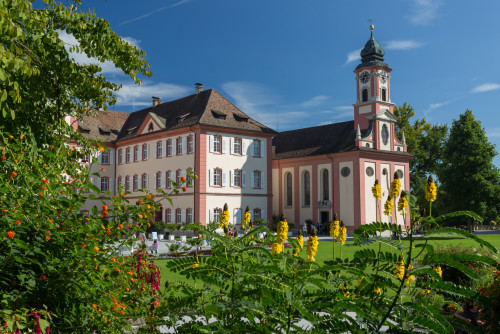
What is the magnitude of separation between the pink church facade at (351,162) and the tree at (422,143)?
1135cm

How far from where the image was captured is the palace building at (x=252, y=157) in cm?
4009

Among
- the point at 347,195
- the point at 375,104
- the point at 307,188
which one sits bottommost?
the point at 347,195

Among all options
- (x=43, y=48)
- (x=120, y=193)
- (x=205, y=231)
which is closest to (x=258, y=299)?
(x=205, y=231)

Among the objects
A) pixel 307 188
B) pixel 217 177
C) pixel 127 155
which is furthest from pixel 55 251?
pixel 307 188

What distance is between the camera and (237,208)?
40656 mm

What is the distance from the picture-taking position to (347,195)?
4484 centimetres

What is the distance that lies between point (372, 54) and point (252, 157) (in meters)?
16.7

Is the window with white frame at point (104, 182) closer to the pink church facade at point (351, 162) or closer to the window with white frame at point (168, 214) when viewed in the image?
the window with white frame at point (168, 214)

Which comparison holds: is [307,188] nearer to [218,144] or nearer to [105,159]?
[218,144]

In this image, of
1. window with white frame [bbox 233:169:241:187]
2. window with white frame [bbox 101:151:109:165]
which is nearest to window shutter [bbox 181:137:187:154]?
window with white frame [bbox 233:169:241:187]

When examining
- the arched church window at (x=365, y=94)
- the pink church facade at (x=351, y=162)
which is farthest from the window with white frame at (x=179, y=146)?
the arched church window at (x=365, y=94)

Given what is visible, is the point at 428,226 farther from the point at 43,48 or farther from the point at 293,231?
the point at 293,231

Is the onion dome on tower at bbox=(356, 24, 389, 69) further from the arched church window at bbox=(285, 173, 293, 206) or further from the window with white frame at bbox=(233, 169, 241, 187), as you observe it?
the window with white frame at bbox=(233, 169, 241, 187)

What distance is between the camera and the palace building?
132 feet
